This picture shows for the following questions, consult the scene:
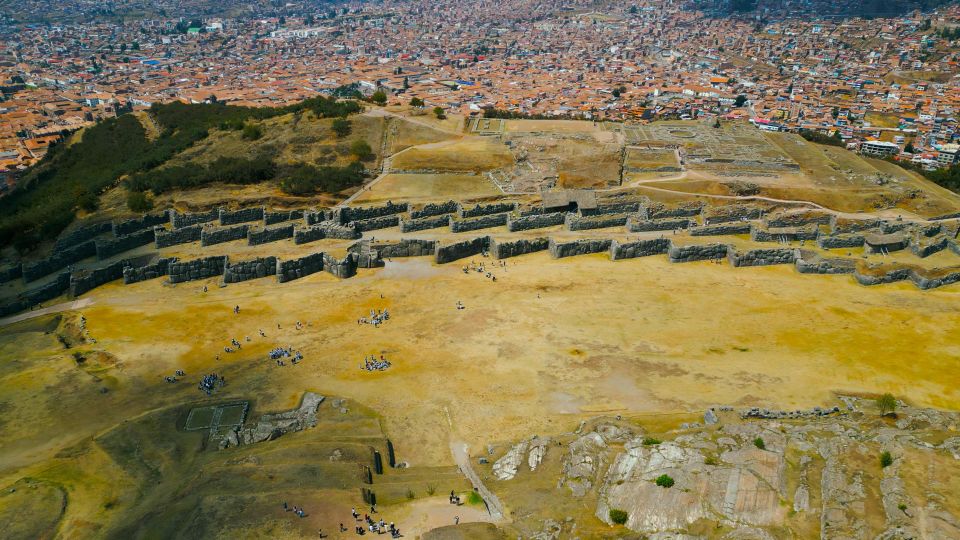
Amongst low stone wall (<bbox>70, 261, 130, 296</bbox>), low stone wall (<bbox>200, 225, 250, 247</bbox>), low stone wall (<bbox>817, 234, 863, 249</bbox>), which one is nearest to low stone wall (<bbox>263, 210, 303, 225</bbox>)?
low stone wall (<bbox>200, 225, 250, 247</bbox>)

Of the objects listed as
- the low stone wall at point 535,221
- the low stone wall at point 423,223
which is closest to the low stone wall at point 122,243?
the low stone wall at point 423,223

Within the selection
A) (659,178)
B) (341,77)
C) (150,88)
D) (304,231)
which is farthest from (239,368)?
(150,88)

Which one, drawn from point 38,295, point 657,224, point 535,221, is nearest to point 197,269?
point 38,295

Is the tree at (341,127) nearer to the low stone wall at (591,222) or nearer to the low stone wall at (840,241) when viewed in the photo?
the low stone wall at (591,222)

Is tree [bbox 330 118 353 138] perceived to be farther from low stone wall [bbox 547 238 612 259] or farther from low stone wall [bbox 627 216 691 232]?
low stone wall [bbox 627 216 691 232]

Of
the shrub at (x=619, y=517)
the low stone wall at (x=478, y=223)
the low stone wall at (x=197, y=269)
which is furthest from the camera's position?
the low stone wall at (x=478, y=223)

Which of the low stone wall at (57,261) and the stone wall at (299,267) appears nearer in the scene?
the low stone wall at (57,261)

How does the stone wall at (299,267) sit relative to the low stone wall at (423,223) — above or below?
below
